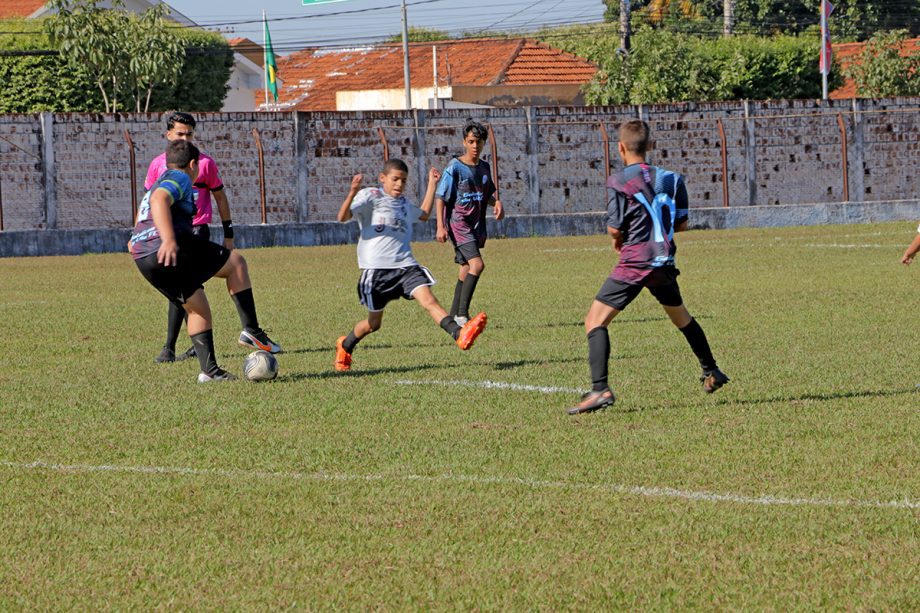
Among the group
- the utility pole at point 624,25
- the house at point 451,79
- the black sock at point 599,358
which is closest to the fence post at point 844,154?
the utility pole at point 624,25

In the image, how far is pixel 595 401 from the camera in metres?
7.93

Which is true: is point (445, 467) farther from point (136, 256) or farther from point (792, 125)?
point (792, 125)

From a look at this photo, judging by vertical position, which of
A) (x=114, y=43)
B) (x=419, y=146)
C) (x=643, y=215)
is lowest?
(x=643, y=215)

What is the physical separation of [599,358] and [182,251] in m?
3.07

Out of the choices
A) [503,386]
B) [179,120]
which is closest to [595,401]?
[503,386]

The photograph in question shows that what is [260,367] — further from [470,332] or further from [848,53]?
[848,53]

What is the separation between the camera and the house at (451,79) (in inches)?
2443

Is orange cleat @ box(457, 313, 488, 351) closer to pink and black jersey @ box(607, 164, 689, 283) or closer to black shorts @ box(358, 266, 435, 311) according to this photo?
black shorts @ box(358, 266, 435, 311)

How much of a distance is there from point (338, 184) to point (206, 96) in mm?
19649

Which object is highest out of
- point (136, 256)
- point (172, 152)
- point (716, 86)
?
point (716, 86)

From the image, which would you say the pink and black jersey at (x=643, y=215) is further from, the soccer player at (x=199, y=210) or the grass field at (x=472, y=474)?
the soccer player at (x=199, y=210)

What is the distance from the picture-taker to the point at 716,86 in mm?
50438

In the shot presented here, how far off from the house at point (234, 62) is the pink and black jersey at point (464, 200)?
3969 cm

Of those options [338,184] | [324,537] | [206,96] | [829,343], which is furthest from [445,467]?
[206,96]
